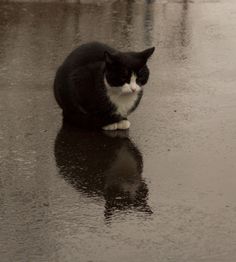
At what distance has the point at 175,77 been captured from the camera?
7160mm

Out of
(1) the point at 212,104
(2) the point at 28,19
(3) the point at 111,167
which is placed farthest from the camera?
(2) the point at 28,19

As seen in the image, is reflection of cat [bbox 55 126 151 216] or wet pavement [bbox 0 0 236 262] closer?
wet pavement [bbox 0 0 236 262]

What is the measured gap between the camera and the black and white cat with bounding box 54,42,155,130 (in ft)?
17.7

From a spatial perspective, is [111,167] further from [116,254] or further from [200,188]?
[116,254]

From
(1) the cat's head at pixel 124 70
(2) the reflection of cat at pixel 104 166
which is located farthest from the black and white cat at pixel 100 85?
(2) the reflection of cat at pixel 104 166

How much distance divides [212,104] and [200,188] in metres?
1.85

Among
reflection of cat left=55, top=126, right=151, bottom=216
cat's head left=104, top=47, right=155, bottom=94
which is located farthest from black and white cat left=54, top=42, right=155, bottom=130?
reflection of cat left=55, top=126, right=151, bottom=216

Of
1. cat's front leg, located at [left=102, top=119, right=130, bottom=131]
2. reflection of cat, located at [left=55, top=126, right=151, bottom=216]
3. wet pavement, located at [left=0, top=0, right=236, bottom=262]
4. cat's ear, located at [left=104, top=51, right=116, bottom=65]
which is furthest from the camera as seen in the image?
cat's front leg, located at [left=102, top=119, right=130, bottom=131]

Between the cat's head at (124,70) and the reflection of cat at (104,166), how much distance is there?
0.41 meters

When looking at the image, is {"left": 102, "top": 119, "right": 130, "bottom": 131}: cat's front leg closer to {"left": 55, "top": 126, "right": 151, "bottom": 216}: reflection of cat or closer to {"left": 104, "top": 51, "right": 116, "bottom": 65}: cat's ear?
{"left": 55, "top": 126, "right": 151, "bottom": 216}: reflection of cat

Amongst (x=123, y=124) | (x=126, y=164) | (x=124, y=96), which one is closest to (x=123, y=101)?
(x=124, y=96)

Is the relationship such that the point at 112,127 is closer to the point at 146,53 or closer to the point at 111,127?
the point at 111,127

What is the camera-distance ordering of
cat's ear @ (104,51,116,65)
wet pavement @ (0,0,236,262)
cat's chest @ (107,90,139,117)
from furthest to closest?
cat's chest @ (107,90,139,117) → cat's ear @ (104,51,116,65) → wet pavement @ (0,0,236,262)

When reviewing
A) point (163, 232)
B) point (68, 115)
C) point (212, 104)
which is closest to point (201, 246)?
point (163, 232)
